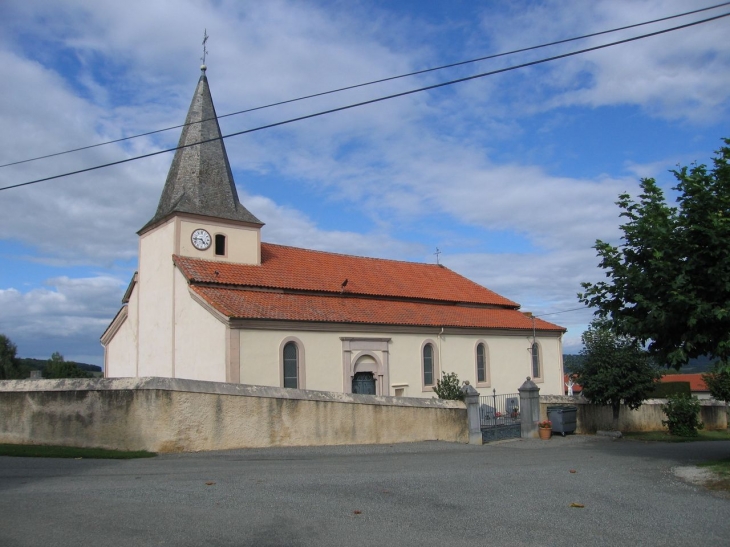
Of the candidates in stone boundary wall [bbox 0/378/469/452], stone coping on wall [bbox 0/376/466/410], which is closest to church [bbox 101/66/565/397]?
stone coping on wall [bbox 0/376/466/410]

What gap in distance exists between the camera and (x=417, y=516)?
8375 millimetres

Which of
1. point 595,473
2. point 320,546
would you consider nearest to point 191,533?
point 320,546

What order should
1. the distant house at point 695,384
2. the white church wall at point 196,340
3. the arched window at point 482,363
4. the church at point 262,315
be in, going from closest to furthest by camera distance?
the white church wall at point 196,340 < the church at point 262,315 < the arched window at point 482,363 < the distant house at point 695,384

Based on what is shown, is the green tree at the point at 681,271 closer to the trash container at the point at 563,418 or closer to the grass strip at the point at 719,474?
the grass strip at the point at 719,474

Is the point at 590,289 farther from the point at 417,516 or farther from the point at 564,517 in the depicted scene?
the point at 417,516

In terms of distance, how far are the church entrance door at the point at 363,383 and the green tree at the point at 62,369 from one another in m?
24.3

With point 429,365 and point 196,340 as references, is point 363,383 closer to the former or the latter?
point 429,365

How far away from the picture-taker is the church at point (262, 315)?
2375cm

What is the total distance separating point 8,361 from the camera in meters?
47.2

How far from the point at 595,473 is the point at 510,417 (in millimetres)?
13556

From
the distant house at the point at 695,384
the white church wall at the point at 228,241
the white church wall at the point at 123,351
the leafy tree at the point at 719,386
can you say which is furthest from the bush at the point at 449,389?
the distant house at the point at 695,384

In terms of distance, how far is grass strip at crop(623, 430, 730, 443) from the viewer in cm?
2323

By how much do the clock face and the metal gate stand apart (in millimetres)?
12931

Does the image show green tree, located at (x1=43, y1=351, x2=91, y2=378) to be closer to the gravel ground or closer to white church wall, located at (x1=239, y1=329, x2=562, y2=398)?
white church wall, located at (x1=239, y1=329, x2=562, y2=398)
